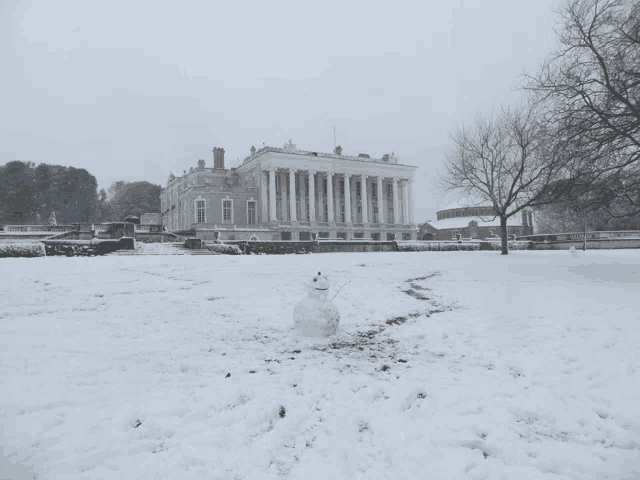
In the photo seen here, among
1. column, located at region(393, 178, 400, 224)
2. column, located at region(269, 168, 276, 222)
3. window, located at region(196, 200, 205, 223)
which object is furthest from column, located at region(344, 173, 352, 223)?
window, located at region(196, 200, 205, 223)

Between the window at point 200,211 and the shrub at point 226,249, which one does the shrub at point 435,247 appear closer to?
the shrub at point 226,249

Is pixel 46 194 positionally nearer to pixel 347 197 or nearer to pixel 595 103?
pixel 347 197

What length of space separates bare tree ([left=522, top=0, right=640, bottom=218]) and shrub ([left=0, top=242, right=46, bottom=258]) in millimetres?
21090

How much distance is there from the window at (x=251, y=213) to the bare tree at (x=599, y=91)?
40.3m

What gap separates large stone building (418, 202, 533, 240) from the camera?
A: 65.1m

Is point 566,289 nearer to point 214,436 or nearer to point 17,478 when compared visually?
point 214,436

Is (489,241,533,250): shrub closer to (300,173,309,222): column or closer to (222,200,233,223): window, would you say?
(300,173,309,222): column

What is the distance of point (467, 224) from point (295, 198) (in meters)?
37.5

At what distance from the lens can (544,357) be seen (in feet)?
16.3

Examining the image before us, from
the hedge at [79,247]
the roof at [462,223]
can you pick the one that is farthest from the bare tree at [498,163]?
the roof at [462,223]

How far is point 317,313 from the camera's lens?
583 cm

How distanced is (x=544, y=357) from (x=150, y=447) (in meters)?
5.08

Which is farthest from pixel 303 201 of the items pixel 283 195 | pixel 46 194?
pixel 46 194

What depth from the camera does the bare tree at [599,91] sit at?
987cm
